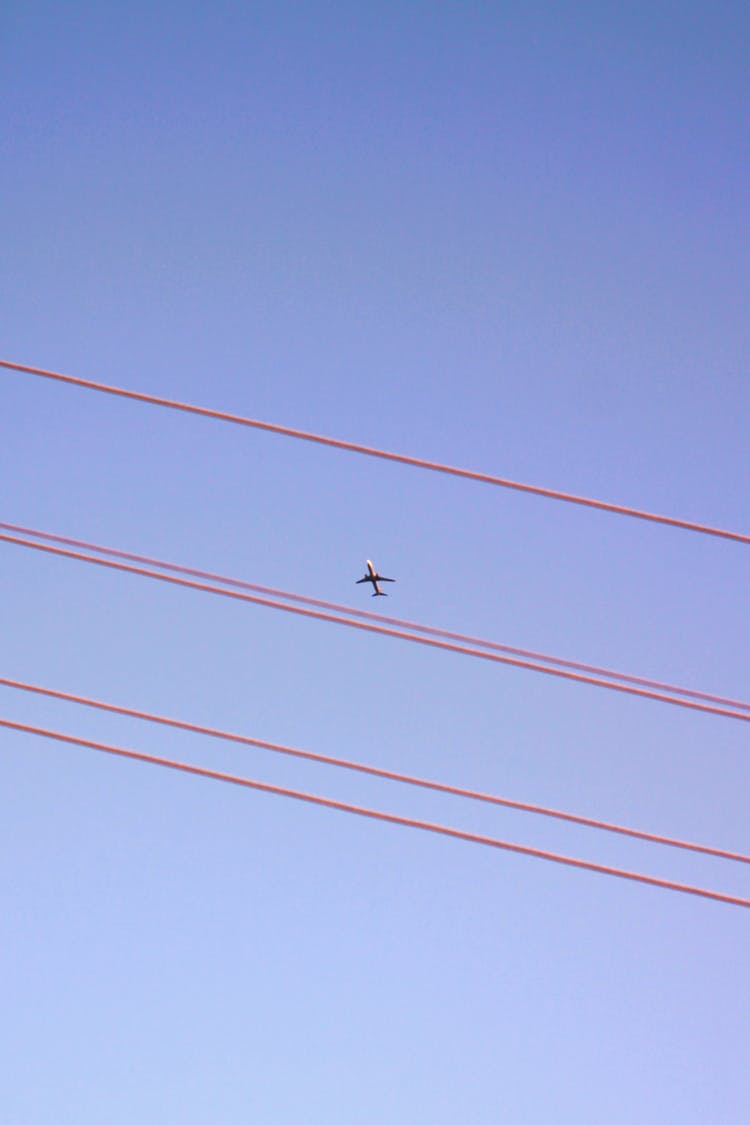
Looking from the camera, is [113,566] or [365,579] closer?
[113,566]

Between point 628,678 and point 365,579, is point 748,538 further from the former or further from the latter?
point 365,579

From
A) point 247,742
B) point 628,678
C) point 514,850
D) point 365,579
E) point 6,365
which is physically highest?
point 365,579

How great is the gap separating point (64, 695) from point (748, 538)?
16.8 ft

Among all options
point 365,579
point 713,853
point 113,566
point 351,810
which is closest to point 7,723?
point 113,566

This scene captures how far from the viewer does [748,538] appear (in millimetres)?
9445

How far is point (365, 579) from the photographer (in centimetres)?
2812

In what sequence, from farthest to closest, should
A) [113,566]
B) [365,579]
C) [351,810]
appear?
[365,579] < [113,566] < [351,810]

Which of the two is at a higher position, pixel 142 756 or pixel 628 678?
pixel 628 678

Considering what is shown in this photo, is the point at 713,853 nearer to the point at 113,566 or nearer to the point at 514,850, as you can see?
the point at 514,850

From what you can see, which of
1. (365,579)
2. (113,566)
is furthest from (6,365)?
(365,579)

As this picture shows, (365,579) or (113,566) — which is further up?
(365,579)

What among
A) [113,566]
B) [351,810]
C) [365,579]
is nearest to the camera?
[351,810]

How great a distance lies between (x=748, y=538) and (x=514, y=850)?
286 cm

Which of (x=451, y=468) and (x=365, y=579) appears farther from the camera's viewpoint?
(x=365, y=579)
